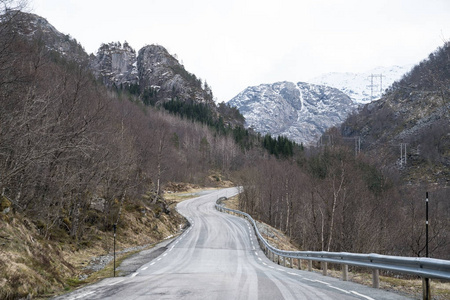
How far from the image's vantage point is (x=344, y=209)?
36.2 m

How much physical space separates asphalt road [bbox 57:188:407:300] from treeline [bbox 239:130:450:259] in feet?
29.7

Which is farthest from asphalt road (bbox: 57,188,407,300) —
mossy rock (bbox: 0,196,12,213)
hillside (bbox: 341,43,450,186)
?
hillside (bbox: 341,43,450,186)

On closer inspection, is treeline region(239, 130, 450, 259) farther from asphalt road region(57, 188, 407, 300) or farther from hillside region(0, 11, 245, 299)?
hillside region(0, 11, 245, 299)

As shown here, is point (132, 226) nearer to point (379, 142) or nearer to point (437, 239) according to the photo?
point (437, 239)

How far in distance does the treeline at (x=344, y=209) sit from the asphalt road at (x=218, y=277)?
9060 mm

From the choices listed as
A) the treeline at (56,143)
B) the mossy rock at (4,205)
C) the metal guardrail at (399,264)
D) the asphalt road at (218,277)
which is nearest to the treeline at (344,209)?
the asphalt road at (218,277)

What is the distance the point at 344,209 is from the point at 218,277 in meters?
27.7

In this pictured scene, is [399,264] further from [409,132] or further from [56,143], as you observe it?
[409,132]

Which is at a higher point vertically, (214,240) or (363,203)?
(363,203)

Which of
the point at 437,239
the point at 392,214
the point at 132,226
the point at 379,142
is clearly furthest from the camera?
the point at 379,142

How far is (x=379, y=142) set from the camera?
491ft

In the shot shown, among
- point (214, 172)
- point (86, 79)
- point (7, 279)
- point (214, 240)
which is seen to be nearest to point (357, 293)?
point (7, 279)

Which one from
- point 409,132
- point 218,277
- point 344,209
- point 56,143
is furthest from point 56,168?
point 409,132

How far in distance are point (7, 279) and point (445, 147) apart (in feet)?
423
